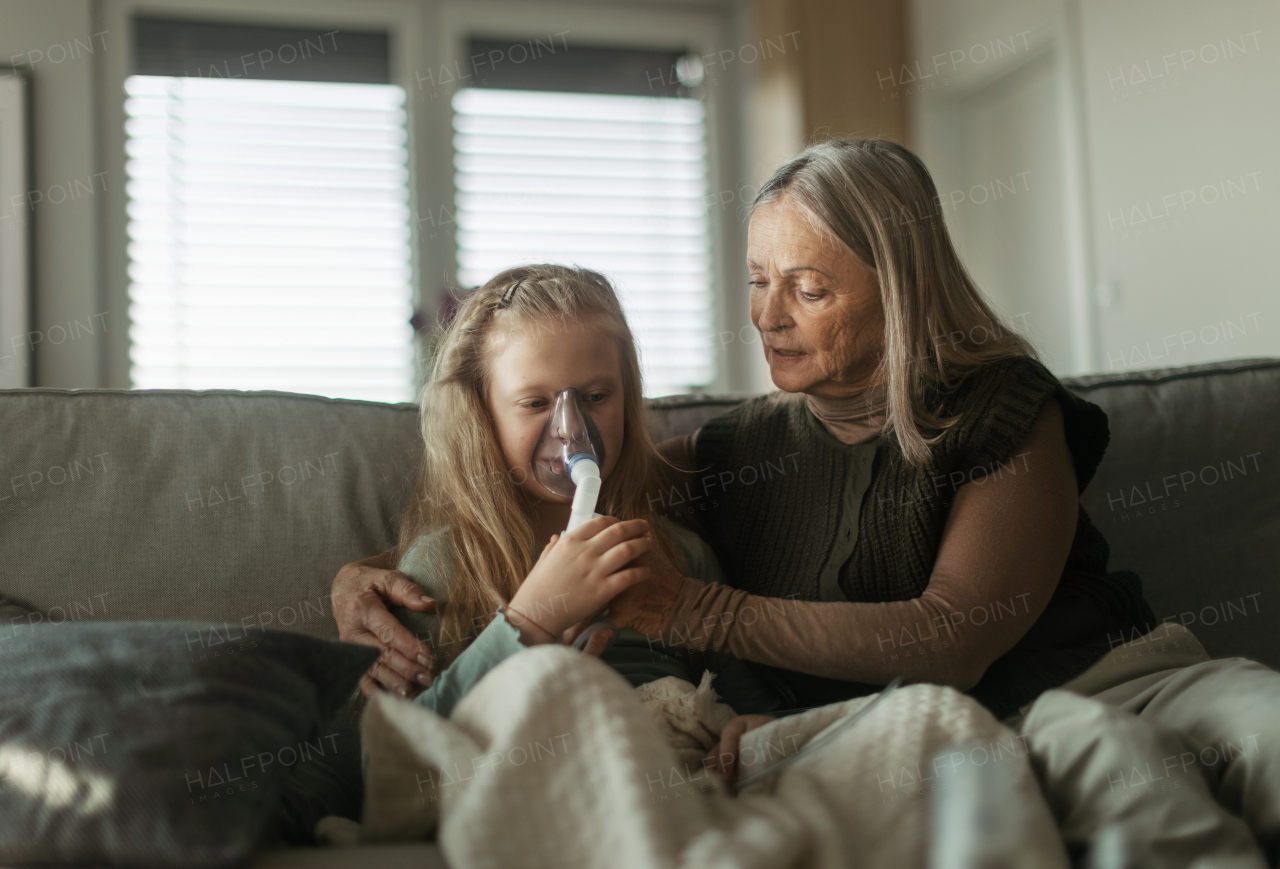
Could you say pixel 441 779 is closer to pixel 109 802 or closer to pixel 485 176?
pixel 109 802

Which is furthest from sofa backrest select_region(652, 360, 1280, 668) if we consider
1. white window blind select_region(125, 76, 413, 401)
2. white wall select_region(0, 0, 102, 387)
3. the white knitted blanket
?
white wall select_region(0, 0, 102, 387)

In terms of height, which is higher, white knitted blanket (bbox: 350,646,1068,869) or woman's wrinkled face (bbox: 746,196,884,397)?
woman's wrinkled face (bbox: 746,196,884,397)

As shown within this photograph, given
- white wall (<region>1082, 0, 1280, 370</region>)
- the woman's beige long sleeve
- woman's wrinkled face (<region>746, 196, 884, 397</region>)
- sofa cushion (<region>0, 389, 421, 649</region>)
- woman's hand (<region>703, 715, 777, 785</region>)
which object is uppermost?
white wall (<region>1082, 0, 1280, 370</region>)

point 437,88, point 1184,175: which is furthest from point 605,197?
point 1184,175

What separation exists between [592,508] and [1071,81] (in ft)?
8.61

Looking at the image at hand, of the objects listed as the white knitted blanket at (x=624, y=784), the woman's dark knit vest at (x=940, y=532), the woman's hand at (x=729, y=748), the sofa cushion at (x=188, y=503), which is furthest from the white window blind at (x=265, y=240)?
the white knitted blanket at (x=624, y=784)

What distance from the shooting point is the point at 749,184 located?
13.0 feet

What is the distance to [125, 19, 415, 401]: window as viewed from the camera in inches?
134

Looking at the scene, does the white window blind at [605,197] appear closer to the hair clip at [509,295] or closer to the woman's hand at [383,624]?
the hair clip at [509,295]

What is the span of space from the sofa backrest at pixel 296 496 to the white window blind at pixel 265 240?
2.07 m

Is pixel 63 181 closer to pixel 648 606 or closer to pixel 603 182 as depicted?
pixel 603 182

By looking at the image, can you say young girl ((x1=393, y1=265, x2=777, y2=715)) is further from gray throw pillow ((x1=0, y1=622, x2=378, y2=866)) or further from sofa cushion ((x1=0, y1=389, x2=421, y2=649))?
gray throw pillow ((x1=0, y1=622, x2=378, y2=866))

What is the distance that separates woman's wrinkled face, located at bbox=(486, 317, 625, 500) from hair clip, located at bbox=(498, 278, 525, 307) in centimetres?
4

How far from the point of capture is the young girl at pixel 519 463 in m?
1.22
